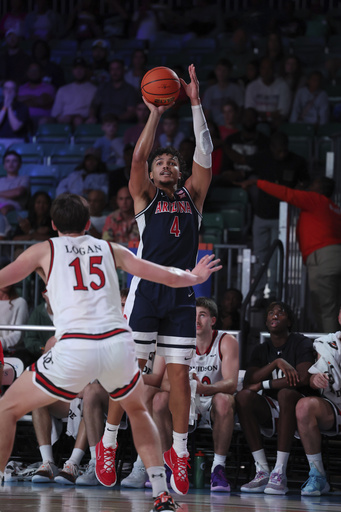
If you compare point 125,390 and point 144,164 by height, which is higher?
point 144,164

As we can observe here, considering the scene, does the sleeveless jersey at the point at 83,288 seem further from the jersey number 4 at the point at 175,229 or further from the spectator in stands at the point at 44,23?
the spectator in stands at the point at 44,23

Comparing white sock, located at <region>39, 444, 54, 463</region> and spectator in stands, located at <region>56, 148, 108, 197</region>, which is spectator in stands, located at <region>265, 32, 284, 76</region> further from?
white sock, located at <region>39, 444, 54, 463</region>

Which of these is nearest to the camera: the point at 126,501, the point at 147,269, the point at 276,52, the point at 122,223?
the point at 147,269

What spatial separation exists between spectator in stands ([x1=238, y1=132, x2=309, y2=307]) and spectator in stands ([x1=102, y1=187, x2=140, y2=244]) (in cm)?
153

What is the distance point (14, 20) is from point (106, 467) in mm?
12261

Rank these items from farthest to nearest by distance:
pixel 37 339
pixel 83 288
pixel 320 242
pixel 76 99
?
pixel 76 99 → pixel 320 242 → pixel 37 339 → pixel 83 288

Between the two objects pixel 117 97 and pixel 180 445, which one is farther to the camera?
pixel 117 97

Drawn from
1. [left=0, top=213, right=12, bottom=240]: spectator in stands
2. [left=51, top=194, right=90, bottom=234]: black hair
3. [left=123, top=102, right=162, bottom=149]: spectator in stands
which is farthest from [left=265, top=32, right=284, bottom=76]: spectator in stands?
[left=51, top=194, right=90, bottom=234]: black hair

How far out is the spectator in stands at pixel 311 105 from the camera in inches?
486

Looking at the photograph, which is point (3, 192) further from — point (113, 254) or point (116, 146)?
point (113, 254)

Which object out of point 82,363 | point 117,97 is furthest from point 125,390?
point 117,97

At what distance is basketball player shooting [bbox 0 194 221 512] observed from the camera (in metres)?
4.37

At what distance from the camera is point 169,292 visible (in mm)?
5641

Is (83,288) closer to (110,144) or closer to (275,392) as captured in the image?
(275,392)
